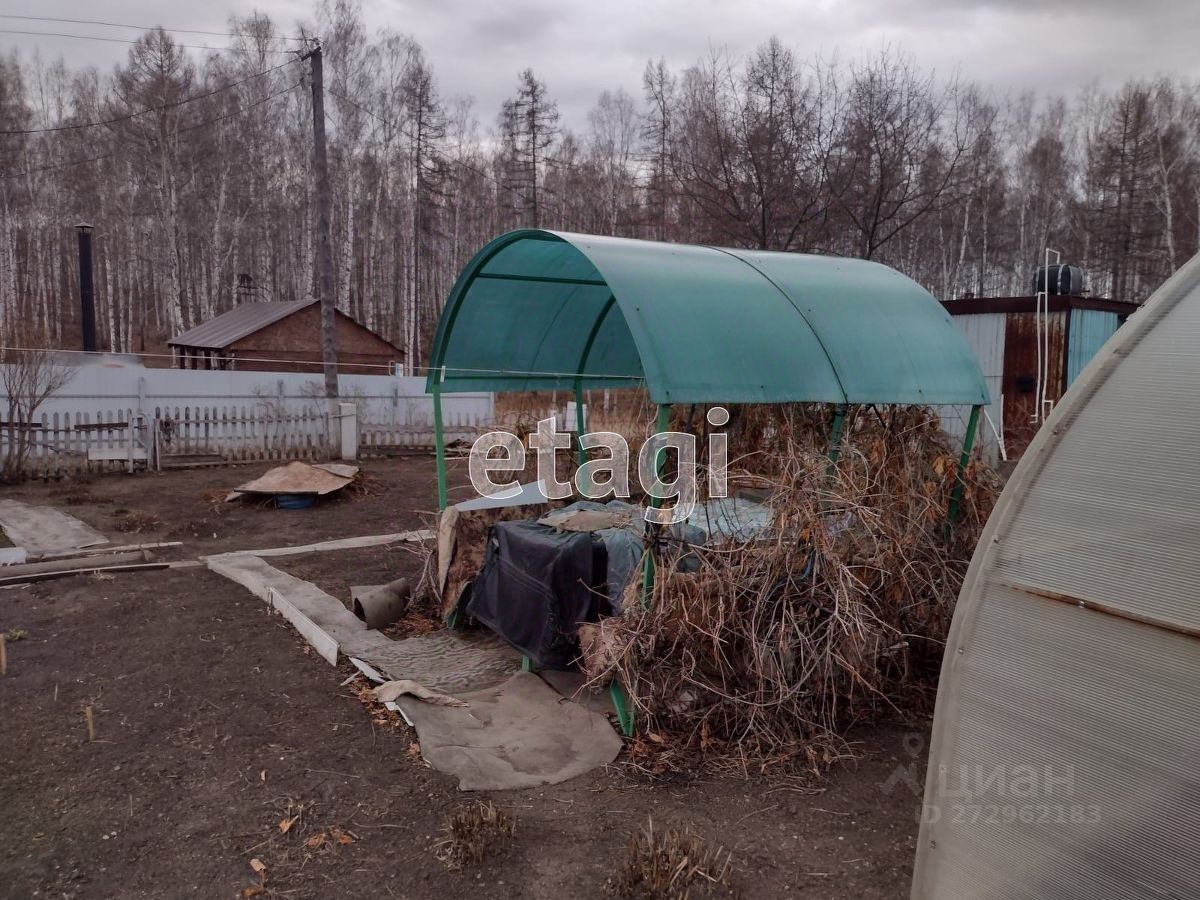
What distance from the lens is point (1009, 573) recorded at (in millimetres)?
2408

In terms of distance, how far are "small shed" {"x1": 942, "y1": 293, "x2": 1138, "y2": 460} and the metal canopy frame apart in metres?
8.30

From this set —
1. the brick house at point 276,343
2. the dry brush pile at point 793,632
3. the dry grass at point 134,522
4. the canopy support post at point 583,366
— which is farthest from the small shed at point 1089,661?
the brick house at point 276,343

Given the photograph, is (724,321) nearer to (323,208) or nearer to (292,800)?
(292,800)

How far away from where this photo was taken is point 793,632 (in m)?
4.46

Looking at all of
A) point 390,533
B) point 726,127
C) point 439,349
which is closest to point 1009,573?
point 439,349

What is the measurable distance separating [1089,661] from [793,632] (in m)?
2.38

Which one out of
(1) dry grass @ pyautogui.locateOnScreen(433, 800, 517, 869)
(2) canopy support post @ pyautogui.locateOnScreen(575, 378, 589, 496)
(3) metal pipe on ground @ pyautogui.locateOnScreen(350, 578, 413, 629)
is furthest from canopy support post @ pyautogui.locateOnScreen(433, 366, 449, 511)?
(1) dry grass @ pyautogui.locateOnScreen(433, 800, 517, 869)

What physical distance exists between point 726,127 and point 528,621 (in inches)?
647

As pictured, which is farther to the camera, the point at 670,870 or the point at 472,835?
the point at 472,835

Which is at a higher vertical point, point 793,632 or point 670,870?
point 793,632

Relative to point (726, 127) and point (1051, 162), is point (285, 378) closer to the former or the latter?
point (726, 127)

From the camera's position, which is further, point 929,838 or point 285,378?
point 285,378

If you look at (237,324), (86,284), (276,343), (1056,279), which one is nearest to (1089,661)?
(1056,279)

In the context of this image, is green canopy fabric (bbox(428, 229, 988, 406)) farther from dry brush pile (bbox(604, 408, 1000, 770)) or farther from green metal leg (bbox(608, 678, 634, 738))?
green metal leg (bbox(608, 678, 634, 738))
